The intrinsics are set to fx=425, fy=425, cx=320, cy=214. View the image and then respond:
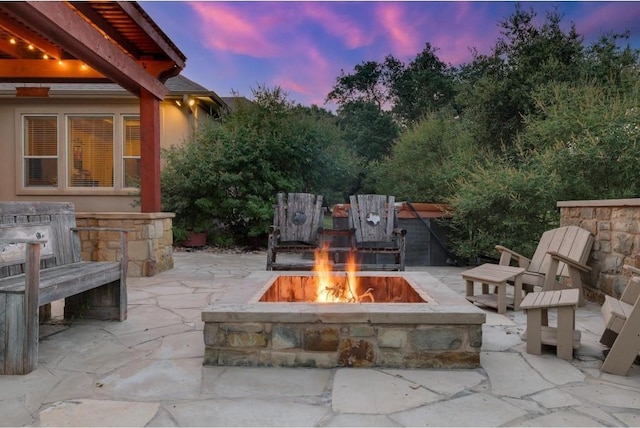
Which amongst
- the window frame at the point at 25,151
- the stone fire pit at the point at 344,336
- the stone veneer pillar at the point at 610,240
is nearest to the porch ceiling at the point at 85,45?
the stone fire pit at the point at 344,336

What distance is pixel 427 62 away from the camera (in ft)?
70.1

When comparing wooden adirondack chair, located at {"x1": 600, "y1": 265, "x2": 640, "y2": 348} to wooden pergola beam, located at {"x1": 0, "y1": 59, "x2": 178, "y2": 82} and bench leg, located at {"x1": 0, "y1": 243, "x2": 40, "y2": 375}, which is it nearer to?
bench leg, located at {"x1": 0, "y1": 243, "x2": 40, "y2": 375}

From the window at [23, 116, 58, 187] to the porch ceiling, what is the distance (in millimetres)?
3445

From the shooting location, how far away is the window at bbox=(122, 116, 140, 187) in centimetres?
884

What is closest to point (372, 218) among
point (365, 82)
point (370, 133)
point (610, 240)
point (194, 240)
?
point (610, 240)

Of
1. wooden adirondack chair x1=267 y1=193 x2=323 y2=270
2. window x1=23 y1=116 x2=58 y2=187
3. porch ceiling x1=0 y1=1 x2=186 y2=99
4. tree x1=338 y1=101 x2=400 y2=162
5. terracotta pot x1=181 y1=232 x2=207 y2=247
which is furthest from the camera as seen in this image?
tree x1=338 y1=101 x2=400 y2=162

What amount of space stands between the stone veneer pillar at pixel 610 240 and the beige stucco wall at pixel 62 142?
310 inches

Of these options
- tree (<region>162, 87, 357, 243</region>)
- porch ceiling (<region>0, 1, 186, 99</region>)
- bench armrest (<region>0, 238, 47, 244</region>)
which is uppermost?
porch ceiling (<region>0, 1, 186, 99</region>)

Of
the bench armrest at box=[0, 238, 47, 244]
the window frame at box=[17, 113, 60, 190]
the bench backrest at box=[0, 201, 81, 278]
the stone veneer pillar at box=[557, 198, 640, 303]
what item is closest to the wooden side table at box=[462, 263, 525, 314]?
the stone veneer pillar at box=[557, 198, 640, 303]

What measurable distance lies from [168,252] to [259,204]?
2.50 m

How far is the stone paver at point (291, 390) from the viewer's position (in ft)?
5.62

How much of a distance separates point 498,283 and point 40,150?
934 centimetres

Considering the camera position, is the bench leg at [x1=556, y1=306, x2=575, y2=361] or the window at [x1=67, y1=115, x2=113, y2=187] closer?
the bench leg at [x1=556, y1=306, x2=575, y2=361]

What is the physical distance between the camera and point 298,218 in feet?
15.6
